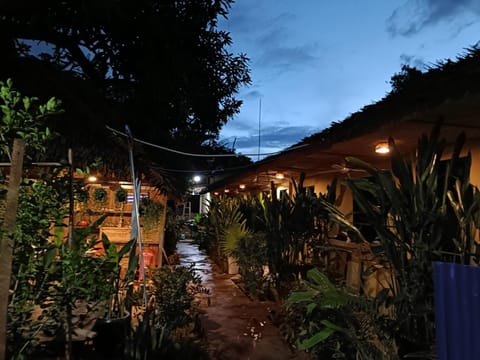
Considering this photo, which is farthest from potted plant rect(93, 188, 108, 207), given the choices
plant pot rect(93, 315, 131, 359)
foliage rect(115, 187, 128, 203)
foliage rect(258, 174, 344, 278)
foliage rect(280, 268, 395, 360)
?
foliage rect(280, 268, 395, 360)

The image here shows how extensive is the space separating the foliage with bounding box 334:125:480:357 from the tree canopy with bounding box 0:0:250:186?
3630 millimetres

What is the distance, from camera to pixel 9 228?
2.47m

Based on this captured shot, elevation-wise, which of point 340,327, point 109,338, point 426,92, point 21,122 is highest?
point 426,92

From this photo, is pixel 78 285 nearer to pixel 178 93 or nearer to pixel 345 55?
pixel 178 93

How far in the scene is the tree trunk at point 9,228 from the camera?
8.11 feet

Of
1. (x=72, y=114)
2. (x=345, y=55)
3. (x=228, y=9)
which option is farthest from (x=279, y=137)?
(x=72, y=114)

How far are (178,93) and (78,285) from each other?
7.39 metres

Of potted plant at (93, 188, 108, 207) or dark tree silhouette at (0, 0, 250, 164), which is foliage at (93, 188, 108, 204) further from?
dark tree silhouette at (0, 0, 250, 164)

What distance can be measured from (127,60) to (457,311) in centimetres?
824

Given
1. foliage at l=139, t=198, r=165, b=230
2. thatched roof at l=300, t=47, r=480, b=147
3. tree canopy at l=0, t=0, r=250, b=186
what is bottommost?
foliage at l=139, t=198, r=165, b=230

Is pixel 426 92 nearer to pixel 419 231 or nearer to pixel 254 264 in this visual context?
pixel 419 231

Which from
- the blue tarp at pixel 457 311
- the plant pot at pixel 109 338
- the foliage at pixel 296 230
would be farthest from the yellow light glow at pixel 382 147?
the plant pot at pixel 109 338

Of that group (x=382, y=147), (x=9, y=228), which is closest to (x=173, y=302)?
(x=9, y=228)

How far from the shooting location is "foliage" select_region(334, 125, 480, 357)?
338 cm
